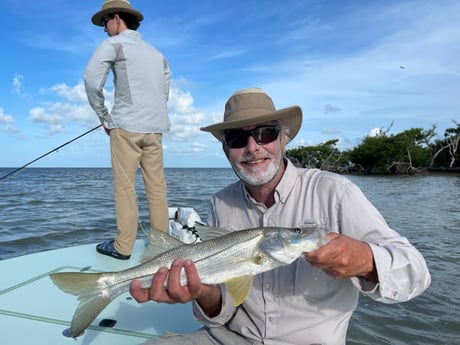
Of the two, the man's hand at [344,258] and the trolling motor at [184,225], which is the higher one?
the man's hand at [344,258]

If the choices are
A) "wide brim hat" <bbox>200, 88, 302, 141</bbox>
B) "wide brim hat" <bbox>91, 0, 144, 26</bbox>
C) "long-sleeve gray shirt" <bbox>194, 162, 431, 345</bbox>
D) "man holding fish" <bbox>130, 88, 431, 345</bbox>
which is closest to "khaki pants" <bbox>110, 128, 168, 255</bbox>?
"wide brim hat" <bbox>91, 0, 144, 26</bbox>

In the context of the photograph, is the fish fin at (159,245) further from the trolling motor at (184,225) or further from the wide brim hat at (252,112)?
the trolling motor at (184,225)

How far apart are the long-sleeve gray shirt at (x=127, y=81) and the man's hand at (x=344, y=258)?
340 centimetres

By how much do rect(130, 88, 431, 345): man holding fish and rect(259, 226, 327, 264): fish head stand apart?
45mm

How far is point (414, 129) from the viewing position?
211 feet

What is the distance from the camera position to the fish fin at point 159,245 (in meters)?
2.46

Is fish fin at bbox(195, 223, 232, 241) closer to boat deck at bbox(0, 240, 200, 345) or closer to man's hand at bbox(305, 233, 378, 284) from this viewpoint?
man's hand at bbox(305, 233, 378, 284)

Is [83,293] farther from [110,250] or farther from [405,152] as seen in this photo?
[405,152]

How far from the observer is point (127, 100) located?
15.2ft

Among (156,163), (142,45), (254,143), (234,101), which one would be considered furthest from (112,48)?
(254,143)

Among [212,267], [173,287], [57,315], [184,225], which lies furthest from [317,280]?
[184,225]

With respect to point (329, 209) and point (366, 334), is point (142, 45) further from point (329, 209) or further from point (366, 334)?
point (366, 334)

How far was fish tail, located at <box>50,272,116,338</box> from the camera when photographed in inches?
83.8

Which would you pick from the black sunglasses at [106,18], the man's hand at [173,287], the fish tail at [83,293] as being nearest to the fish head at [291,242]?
the man's hand at [173,287]
